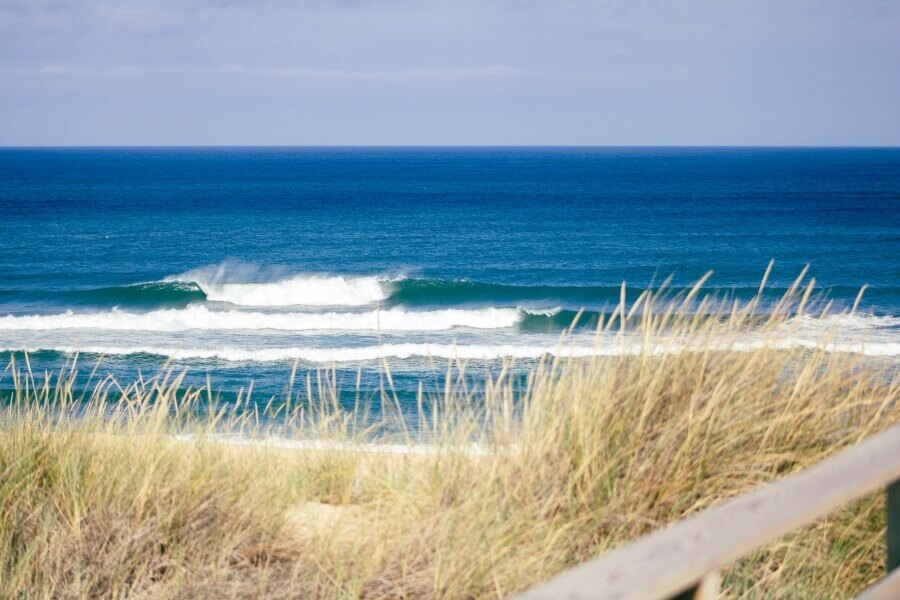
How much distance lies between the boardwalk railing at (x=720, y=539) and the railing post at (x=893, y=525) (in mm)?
56

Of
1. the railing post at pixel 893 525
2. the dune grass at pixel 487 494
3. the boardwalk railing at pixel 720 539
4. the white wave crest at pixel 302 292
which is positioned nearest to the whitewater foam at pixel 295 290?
the white wave crest at pixel 302 292

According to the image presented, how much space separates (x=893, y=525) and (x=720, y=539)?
897 millimetres

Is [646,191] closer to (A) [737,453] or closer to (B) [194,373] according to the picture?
(B) [194,373]

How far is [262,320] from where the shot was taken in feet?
71.2

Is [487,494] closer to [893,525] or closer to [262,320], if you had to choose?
[893,525]

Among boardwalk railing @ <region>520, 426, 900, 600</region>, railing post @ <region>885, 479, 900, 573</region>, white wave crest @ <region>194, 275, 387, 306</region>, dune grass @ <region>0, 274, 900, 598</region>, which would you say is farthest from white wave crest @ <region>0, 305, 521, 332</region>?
boardwalk railing @ <region>520, 426, 900, 600</region>

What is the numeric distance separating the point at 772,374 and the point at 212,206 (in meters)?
53.2

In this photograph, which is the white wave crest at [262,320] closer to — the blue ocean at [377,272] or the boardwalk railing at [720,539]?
the blue ocean at [377,272]

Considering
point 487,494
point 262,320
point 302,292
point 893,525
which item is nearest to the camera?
point 893,525

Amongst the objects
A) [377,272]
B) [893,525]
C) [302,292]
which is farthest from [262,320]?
[893,525]

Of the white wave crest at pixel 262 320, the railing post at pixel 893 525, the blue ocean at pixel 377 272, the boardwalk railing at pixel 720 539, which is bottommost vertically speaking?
the white wave crest at pixel 262 320

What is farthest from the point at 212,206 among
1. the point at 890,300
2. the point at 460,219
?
the point at 890,300

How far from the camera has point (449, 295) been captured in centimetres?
2516

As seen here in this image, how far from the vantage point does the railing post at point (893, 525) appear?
205 centimetres
